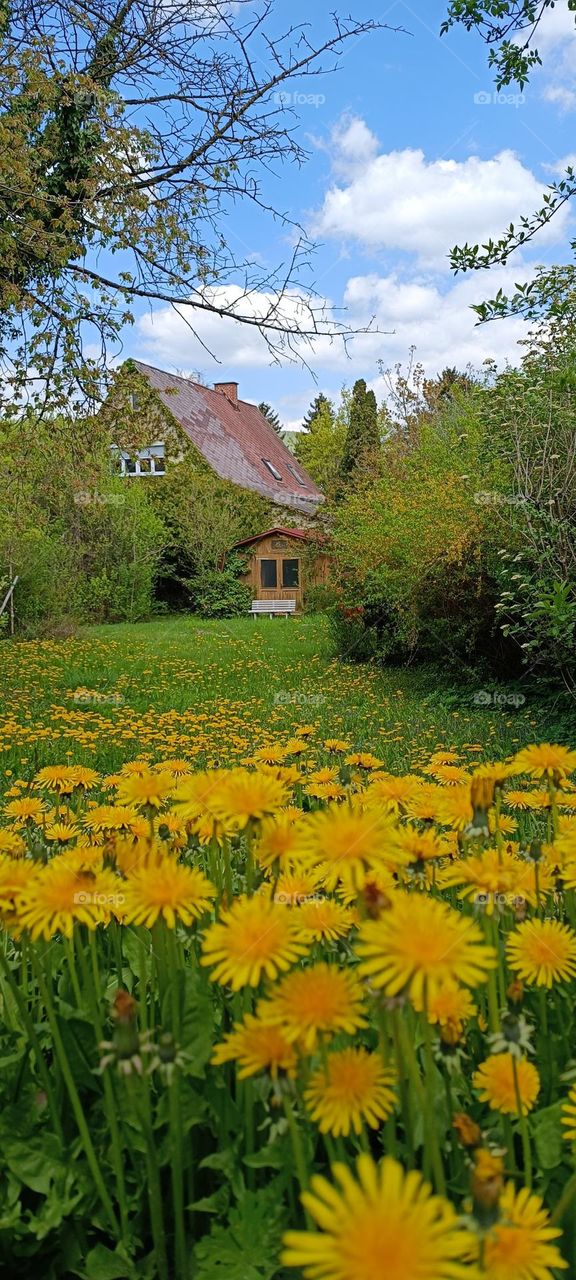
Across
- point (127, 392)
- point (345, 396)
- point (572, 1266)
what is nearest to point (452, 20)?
point (127, 392)

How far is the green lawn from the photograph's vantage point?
5727 mm

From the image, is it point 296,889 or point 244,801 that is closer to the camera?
point 244,801

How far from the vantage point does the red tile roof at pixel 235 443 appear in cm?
2600

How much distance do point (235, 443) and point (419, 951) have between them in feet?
94.0

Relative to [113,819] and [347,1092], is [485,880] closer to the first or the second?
[347,1092]

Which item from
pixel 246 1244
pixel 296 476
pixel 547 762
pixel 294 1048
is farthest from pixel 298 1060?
pixel 296 476

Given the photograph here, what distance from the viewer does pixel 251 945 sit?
78 centimetres

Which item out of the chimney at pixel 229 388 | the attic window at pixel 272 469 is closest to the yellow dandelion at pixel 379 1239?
the attic window at pixel 272 469

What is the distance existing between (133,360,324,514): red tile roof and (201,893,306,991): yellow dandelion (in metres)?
24.3

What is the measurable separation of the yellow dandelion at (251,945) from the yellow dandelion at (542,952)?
0.34m

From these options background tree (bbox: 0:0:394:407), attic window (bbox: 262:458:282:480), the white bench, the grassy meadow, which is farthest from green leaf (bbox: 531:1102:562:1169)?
attic window (bbox: 262:458:282:480)

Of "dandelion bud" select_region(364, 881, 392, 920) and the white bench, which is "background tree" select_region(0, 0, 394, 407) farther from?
the white bench

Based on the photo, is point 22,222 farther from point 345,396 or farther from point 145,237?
point 345,396

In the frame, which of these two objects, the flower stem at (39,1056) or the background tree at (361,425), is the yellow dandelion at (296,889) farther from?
the background tree at (361,425)
